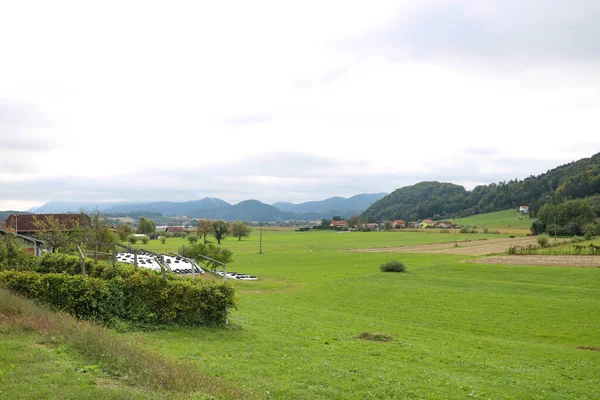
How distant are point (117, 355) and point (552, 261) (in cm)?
5569

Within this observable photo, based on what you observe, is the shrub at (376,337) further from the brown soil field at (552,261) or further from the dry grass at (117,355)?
the brown soil field at (552,261)

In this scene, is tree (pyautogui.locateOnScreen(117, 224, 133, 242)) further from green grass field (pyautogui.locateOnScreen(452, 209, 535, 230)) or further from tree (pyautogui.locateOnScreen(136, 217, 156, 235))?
green grass field (pyautogui.locateOnScreen(452, 209, 535, 230))

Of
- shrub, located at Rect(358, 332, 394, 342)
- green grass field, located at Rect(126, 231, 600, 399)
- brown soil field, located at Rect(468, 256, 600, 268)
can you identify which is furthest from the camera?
brown soil field, located at Rect(468, 256, 600, 268)

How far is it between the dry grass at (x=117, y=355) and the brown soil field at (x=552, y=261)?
50778 mm

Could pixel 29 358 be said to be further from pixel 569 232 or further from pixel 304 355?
pixel 569 232

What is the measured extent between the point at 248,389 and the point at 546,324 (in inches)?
847

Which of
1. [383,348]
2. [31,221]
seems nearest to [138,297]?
[383,348]

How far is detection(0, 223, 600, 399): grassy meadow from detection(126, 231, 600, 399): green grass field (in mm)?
60

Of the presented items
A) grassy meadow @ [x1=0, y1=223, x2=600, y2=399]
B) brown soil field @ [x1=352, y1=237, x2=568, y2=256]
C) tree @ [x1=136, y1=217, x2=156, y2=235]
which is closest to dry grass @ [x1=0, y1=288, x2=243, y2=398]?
grassy meadow @ [x1=0, y1=223, x2=600, y2=399]

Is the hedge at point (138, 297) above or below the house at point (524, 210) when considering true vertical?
below

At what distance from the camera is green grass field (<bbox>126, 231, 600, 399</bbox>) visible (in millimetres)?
10820

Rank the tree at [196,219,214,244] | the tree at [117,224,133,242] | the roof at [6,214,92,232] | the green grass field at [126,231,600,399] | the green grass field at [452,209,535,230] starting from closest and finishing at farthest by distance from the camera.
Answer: the green grass field at [126,231,600,399] < the roof at [6,214,92,232] < the tree at [117,224,133,242] < the tree at [196,219,214,244] < the green grass field at [452,209,535,230]

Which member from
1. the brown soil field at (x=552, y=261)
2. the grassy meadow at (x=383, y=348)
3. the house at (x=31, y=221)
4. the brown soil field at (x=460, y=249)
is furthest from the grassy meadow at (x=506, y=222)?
the house at (x=31, y=221)

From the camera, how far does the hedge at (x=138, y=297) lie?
50.3 ft
